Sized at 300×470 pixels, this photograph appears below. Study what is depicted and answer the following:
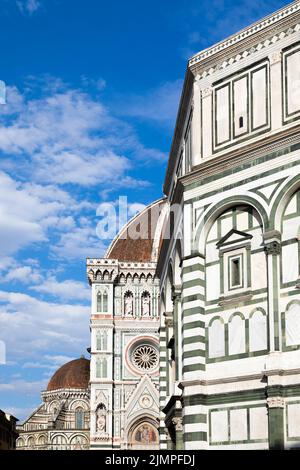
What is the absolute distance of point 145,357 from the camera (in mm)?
59875

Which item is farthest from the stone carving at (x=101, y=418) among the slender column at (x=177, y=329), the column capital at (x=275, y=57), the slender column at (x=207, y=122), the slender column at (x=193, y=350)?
the column capital at (x=275, y=57)

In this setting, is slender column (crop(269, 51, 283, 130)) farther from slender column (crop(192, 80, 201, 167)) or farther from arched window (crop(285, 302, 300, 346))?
arched window (crop(285, 302, 300, 346))

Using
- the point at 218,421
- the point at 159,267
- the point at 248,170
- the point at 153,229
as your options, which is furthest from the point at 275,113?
the point at 153,229

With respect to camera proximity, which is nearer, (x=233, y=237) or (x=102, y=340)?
(x=233, y=237)

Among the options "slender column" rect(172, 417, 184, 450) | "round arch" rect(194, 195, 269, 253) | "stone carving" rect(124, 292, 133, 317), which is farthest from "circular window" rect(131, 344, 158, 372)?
"round arch" rect(194, 195, 269, 253)

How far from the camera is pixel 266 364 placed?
18.4 metres

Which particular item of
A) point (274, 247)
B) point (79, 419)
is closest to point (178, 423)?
point (274, 247)

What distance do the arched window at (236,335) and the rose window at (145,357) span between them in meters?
40.3

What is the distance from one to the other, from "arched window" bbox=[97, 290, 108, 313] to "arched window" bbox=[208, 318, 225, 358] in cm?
3968

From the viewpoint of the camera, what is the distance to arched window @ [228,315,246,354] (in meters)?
19.3

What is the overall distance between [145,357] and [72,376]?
32362mm

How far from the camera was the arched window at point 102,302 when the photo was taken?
195ft

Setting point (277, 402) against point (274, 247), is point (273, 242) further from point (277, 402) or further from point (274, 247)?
point (277, 402)
